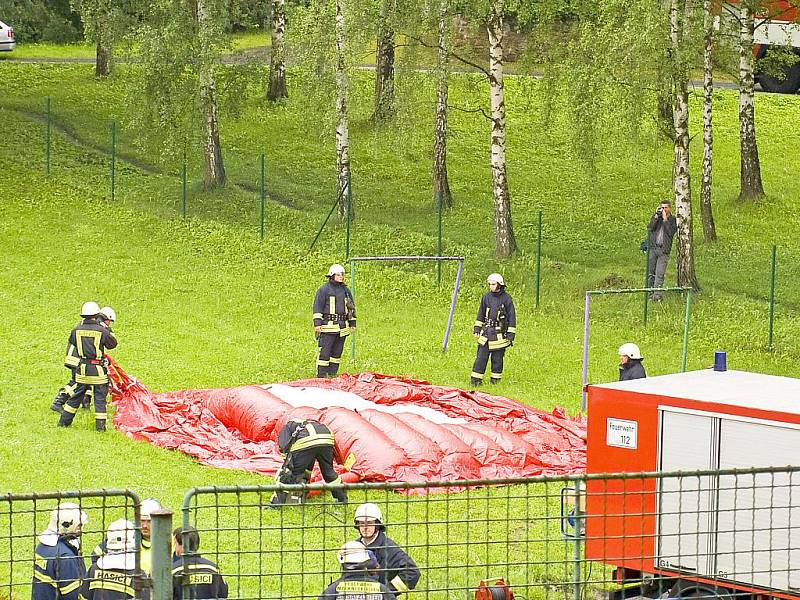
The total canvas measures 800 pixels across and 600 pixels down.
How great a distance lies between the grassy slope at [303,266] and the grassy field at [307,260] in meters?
0.06

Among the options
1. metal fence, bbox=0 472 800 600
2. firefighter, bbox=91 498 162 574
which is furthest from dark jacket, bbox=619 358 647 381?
firefighter, bbox=91 498 162 574

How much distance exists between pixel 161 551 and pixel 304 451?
816 centimetres

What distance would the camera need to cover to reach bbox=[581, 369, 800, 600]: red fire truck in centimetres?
1051

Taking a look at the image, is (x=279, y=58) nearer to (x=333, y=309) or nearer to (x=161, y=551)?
(x=333, y=309)

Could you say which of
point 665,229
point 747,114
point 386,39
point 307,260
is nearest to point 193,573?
point 665,229

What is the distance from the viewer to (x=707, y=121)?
28.9 m

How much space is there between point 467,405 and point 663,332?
7271 mm

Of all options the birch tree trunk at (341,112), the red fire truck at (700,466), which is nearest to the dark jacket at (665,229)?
the birch tree trunk at (341,112)

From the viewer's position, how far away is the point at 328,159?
37250 mm

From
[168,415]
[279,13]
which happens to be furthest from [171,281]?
[279,13]

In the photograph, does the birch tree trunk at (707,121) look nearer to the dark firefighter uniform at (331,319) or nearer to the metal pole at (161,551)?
the dark firefighter uniform at (331,319)

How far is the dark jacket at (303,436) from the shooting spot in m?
14.7

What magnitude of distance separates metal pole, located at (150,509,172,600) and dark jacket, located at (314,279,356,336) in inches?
569

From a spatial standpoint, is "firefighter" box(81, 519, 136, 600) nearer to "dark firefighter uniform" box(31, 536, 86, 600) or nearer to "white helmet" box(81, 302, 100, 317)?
"dark firefighter uniform" box(31, 536, 86, 600)
